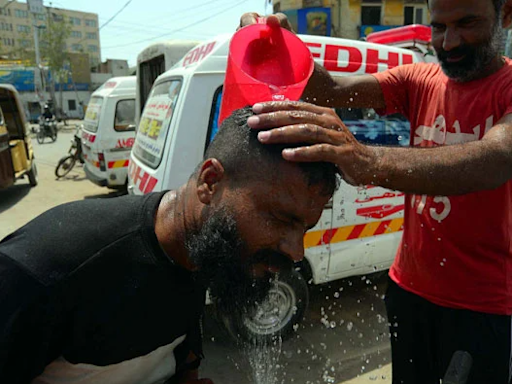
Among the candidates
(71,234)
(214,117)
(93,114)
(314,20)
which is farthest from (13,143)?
(314,20)

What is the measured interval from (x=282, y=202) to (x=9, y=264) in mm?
774

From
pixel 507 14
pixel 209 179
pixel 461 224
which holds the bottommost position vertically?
pixel 461 224

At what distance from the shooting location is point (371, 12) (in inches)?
1146

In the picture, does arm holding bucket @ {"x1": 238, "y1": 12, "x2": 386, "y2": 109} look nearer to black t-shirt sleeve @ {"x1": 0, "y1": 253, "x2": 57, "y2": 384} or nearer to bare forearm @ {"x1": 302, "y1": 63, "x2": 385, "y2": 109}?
bare forearm @ {"x1": 302, "y1": 63, "x2": 385, "y2": 109}

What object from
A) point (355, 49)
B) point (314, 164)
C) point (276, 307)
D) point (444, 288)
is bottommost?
point (276, 307)

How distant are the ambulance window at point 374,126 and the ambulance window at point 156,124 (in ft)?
4.50

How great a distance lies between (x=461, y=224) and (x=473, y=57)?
719 millimetres

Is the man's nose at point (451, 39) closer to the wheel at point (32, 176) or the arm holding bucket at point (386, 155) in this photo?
the arm holding bucket at point (386, 155)

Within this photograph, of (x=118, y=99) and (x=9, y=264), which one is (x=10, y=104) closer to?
(x=118, y=99)

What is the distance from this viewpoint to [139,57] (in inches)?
222

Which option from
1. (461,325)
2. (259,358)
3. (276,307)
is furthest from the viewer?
(259,358)


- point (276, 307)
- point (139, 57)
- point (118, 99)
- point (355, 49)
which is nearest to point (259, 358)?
point (276, 307)

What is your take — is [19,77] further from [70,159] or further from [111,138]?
[111,138]

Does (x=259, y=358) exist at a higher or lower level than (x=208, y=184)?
lower
